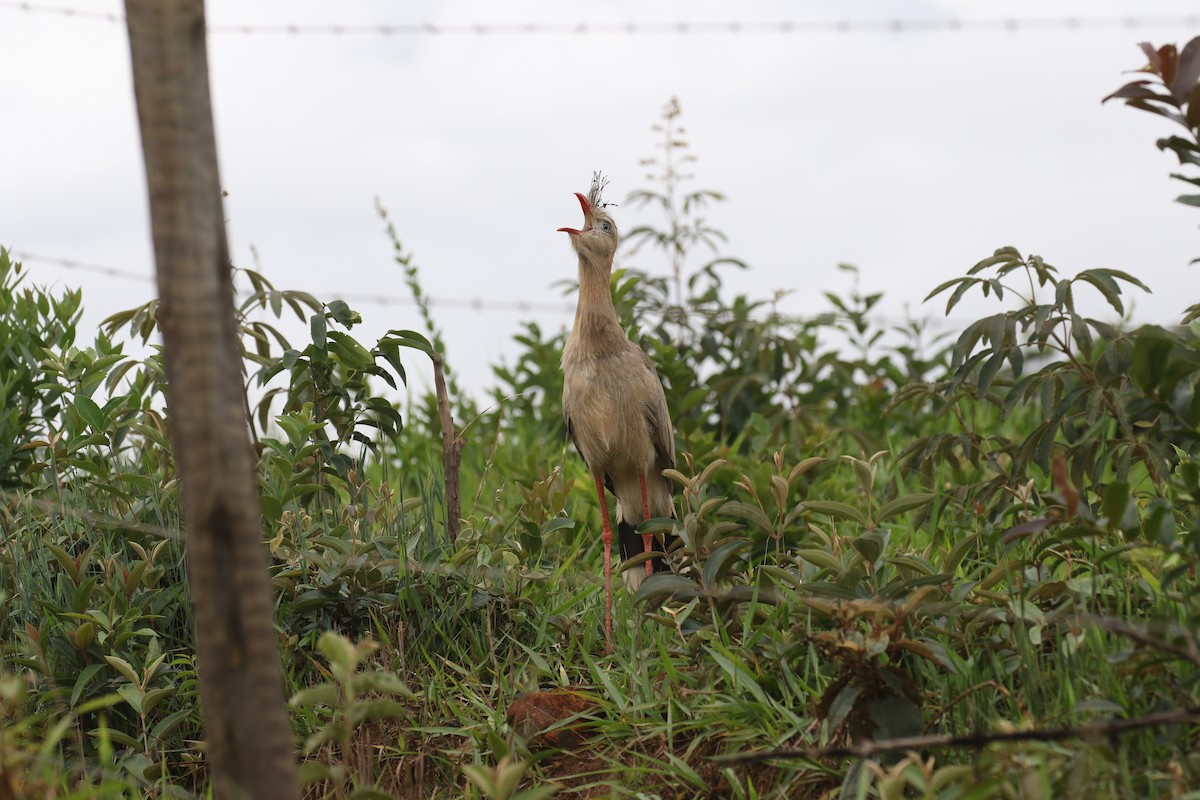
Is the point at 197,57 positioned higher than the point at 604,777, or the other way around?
the point at 197,57

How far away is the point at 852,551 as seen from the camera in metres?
3.06

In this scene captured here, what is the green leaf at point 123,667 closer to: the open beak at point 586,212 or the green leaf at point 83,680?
the green leaf at point 83,680

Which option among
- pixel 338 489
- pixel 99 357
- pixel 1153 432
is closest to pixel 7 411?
pixel 99 357

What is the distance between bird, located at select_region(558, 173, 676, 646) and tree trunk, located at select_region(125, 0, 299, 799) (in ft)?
6.84

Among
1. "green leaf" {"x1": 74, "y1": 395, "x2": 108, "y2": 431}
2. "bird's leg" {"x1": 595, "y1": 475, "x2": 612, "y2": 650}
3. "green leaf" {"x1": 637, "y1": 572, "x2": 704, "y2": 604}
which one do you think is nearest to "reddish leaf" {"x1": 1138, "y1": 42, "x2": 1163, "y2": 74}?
"green leaf" {"x1": 637, "y1": 572, "x2": 704, "y2": 604}

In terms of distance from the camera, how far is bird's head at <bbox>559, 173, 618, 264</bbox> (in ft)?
13.7

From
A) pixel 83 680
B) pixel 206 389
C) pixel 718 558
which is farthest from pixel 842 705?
Answer: pixel 83 680

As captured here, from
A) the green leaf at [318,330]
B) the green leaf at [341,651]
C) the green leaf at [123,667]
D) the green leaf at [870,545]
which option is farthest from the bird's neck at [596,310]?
the green leaf at [341,651]

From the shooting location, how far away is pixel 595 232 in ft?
13.8

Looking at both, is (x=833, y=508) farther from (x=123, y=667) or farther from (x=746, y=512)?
(x=123, y=667)

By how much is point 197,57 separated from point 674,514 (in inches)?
112

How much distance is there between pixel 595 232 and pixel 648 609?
4.67 feet

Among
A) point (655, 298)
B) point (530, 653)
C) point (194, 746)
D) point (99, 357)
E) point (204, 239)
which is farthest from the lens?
point (655, 298)

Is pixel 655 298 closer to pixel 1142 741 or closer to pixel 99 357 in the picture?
pixel 99 357
